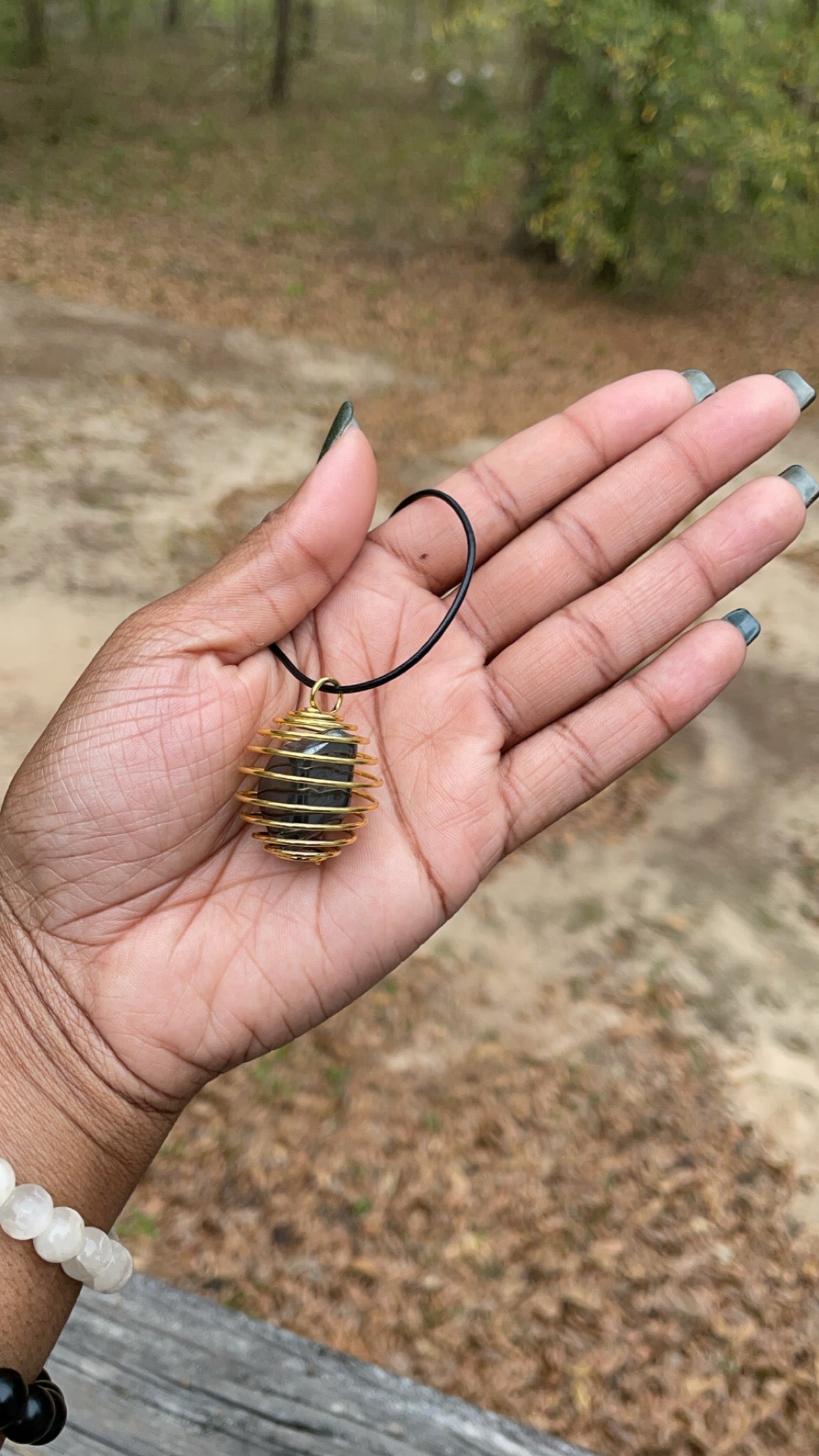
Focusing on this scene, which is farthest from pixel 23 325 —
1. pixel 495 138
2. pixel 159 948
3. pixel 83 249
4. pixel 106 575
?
pixel 159 948

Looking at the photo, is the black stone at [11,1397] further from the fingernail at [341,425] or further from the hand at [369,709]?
the fingernail at [341,425]

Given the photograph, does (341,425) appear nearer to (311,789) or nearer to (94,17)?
(311,789)

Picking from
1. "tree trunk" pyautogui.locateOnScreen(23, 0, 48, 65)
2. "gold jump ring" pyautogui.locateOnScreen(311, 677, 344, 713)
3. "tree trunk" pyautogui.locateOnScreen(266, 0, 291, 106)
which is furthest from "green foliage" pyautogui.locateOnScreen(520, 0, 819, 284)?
"tree trunk" pyautogui.locateOnScreen(23, 0, 48, 65)

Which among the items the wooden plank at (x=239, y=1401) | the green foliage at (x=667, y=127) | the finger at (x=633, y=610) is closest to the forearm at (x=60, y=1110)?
the wooden plank at (x=239, y=1401)

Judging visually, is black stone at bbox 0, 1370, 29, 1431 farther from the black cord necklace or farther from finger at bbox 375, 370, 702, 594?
finger at bbox 375, 370, 702, 594

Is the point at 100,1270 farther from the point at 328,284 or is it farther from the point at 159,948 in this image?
the point at 328,284

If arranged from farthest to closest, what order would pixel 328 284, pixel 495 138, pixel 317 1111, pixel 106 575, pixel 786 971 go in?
pixel 328 284
pixel 495 138
pixel 106 575
pixel 786 971
pixel 317 1111

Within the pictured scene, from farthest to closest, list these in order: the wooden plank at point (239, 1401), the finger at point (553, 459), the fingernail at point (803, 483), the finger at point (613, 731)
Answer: the finger at point (553, 459) < the fingernail at point (803, 483) < the finger at point (613, 731) < the wooden plank at point (239, 1401)
